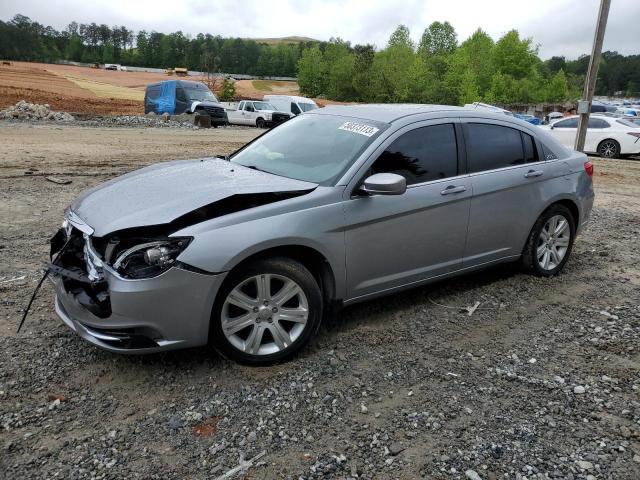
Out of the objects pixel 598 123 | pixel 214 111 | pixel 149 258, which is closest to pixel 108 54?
pixel 214 111

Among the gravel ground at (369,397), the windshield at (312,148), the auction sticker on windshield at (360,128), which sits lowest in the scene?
the gravel ground at (369,397)

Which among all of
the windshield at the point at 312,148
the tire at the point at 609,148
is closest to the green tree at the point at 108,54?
the tire at the point at 609,148

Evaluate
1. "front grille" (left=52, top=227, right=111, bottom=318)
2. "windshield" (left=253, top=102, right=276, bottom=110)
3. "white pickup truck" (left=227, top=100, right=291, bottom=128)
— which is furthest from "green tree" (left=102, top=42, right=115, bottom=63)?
"front grille" (left=52, top=227, right=111, bottom=318)

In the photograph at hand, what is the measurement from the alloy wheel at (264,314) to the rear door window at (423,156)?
1.10 metres

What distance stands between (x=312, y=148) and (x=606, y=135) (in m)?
16.8

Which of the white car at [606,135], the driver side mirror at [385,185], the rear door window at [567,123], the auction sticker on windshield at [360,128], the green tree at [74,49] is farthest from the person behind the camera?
the green tree at [74,49]

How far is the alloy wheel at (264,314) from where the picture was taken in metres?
3.45

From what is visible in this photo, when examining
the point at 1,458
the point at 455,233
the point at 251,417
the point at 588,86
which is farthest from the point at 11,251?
the point at 588,86

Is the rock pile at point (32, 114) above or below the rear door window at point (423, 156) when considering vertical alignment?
below

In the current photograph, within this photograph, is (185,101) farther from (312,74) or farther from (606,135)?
(312,74)

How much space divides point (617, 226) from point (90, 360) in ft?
23.9

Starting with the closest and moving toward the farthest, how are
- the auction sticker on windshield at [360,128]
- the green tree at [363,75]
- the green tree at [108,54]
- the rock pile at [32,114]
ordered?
the auction sticker on windshield at [360,128] → the rock pile at [32,114] → the green tree at [363,75] → the green tree at [108,54]

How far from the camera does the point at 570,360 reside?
391cm

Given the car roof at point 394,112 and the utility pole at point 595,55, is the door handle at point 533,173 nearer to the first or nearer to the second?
the car roof at point 394,112
